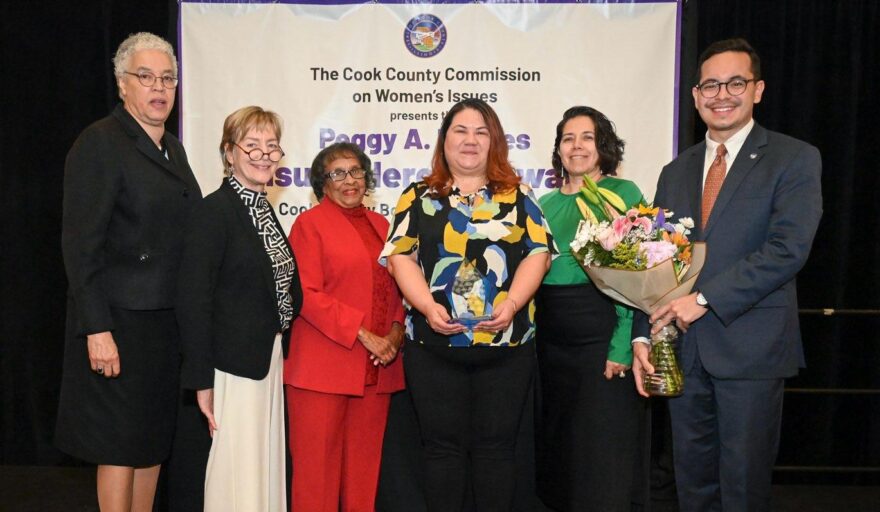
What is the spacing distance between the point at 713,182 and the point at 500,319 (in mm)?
860

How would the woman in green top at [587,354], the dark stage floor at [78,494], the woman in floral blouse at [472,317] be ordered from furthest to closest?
the dark stage floor at [78,494]
the woman in green top at [587,354]
the woman in floral blouse at [472,317]

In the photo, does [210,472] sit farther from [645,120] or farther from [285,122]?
[645,120]

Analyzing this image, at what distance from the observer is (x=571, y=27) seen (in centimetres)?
371

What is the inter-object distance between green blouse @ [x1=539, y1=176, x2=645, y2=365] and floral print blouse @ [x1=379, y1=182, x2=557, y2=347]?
0.13 meters

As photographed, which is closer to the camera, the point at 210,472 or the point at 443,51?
the point at 210,472

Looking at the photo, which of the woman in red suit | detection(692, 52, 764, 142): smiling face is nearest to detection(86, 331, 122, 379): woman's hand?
the woman in red suit

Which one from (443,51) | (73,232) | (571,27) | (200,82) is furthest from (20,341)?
(571,27)

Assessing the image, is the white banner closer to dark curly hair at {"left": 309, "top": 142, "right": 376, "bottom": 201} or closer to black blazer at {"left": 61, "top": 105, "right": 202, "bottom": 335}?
dark curly hair at {"left": 309, "top": 142, "right": 376, "bottom": 201}

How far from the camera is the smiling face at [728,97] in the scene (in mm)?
2467

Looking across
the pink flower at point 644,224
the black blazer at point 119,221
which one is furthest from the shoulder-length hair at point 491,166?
the black blazer at point 119,221

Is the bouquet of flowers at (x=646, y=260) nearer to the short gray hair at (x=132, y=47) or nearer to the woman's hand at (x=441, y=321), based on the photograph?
the woman's hand at (x=441, y=321)

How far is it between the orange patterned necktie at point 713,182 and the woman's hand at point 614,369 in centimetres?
61

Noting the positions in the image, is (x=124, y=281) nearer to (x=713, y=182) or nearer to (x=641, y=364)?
(x=641, y=364)

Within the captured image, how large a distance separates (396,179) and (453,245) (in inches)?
48.4
